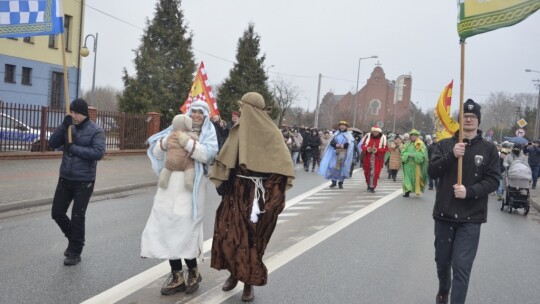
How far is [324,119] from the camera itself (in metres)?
78.3

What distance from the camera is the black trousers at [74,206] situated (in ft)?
19.1

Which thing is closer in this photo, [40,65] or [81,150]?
[81,150]

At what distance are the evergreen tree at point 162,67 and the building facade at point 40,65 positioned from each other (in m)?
5.21

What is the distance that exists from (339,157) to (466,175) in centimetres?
1082

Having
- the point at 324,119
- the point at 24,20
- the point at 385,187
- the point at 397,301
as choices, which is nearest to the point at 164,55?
the point at 385,187

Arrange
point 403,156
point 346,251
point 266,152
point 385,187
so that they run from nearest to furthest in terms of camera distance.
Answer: point 266,152
point 346,251
point 403,156
point 385,187

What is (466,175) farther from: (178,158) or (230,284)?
(178,158)

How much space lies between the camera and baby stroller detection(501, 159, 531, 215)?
1194 centimetres

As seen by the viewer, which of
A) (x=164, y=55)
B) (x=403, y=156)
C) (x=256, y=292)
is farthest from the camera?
(x=164, y=55)

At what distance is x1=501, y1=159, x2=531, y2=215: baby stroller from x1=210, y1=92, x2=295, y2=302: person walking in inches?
356

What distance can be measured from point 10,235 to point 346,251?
4731mm

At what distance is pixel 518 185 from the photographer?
39.3ft

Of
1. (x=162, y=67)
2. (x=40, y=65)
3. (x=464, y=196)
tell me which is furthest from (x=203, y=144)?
(x=40, y=65)

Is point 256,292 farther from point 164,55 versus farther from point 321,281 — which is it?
point 164,55
